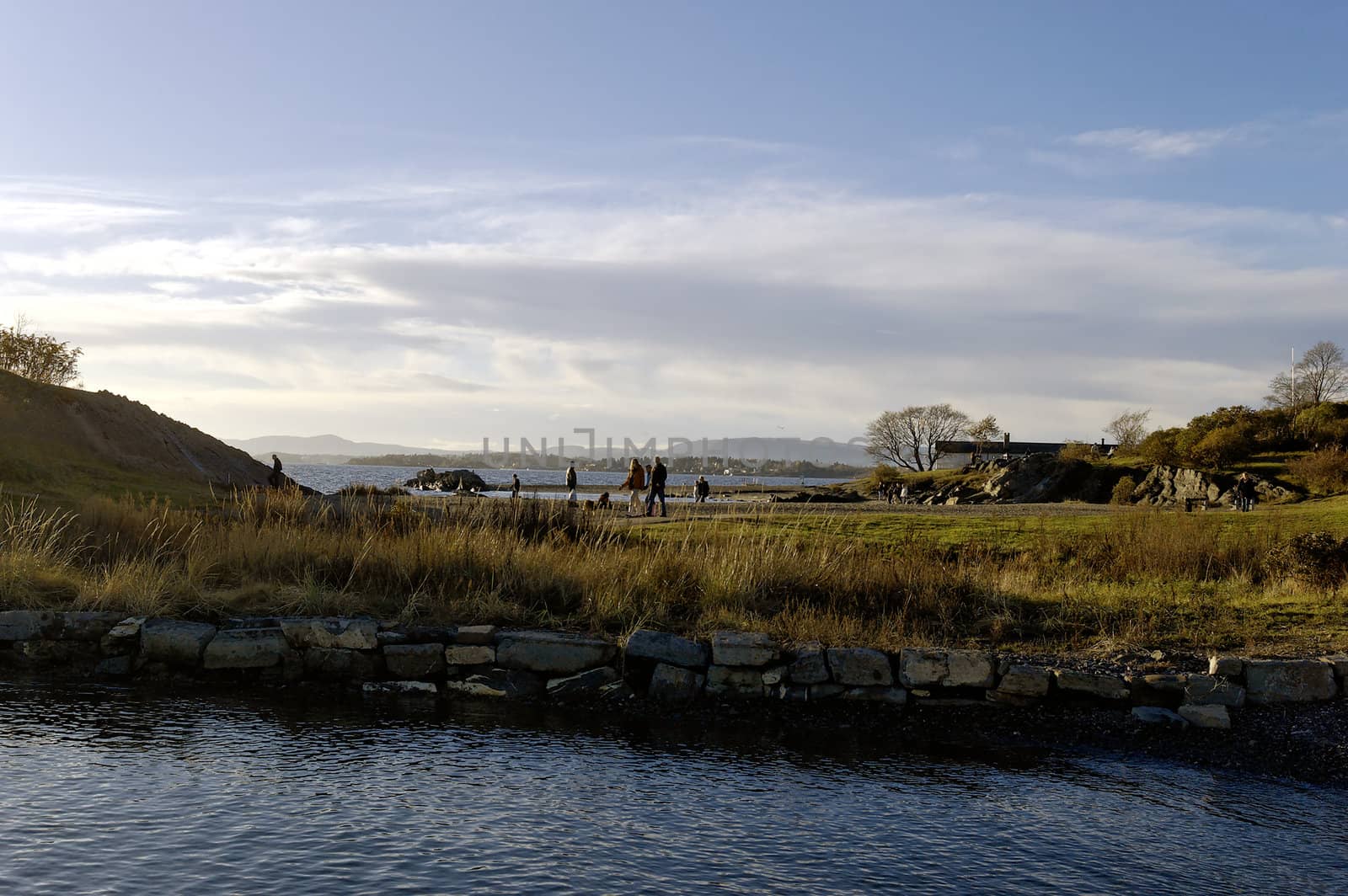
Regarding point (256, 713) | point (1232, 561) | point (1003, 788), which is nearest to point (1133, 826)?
point (1003, 788)

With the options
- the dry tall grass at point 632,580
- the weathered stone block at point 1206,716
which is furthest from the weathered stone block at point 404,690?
the weathered stone block at point 1206,716

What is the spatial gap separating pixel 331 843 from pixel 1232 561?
13.7 meters

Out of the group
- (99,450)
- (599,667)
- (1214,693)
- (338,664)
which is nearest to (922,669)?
(1214,693)

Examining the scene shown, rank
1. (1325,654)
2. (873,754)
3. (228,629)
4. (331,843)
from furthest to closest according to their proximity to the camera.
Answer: (228,629) < (1325,654) < (873,754) < (331,843)

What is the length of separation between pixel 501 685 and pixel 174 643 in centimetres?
353

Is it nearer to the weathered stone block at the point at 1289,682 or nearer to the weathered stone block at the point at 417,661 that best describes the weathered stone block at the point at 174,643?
the weathered stone block at the point at 417,661

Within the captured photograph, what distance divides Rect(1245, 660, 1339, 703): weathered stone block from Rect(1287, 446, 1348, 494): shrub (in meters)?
31.2

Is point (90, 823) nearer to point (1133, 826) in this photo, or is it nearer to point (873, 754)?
point (873, 754)

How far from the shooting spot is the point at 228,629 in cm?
1021

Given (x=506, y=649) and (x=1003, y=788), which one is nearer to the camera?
(x=1003, y=788)

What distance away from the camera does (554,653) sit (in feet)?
31.6

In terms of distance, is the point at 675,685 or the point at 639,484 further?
the point at 639,484

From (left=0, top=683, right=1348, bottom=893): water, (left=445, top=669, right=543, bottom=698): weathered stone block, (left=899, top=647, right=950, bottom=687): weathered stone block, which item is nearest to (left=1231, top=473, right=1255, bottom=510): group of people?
(left=899, top=647, right=950, bottom=687): weathered stone block

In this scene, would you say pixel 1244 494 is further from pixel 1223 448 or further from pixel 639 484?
pixel 639 484
